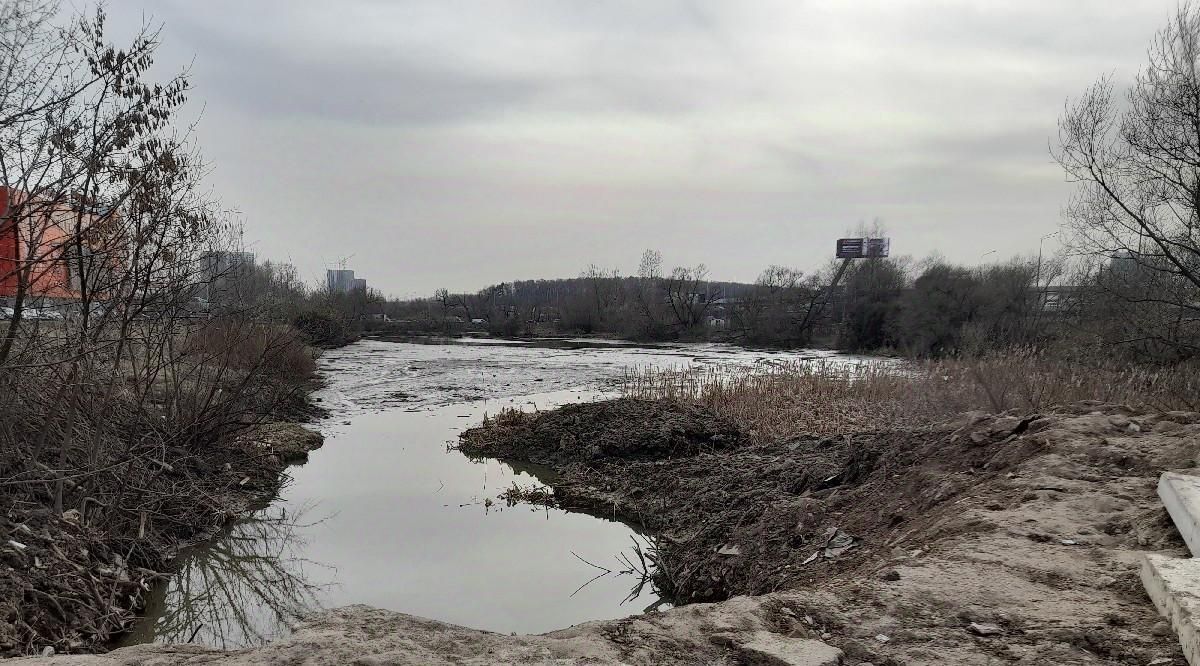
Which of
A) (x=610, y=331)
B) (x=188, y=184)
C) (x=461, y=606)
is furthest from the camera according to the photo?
(x=610, y=331)

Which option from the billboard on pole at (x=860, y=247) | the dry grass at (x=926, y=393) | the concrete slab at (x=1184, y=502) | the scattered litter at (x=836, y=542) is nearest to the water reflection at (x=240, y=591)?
the scattered litter at (x=836, y=542)

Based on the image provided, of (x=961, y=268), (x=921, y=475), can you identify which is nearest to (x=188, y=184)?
(x=921, y=475)

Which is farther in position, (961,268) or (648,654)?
(961,268)

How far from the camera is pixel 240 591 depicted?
6695 mm

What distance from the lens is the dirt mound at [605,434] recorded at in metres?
11.5

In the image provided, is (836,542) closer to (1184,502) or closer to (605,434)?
(1184,502)

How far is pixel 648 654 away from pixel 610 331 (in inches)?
2502

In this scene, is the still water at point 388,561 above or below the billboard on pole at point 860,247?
below

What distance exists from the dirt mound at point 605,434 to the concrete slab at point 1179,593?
821 cm

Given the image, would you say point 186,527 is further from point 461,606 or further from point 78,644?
point 461,606

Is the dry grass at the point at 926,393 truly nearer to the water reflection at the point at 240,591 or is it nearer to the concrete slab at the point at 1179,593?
the concrete slab at the point at 1179,593

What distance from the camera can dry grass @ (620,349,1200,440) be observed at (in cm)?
974

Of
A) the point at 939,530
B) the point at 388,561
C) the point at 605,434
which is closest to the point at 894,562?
the point at 939,530

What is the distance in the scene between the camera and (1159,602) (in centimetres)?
301
